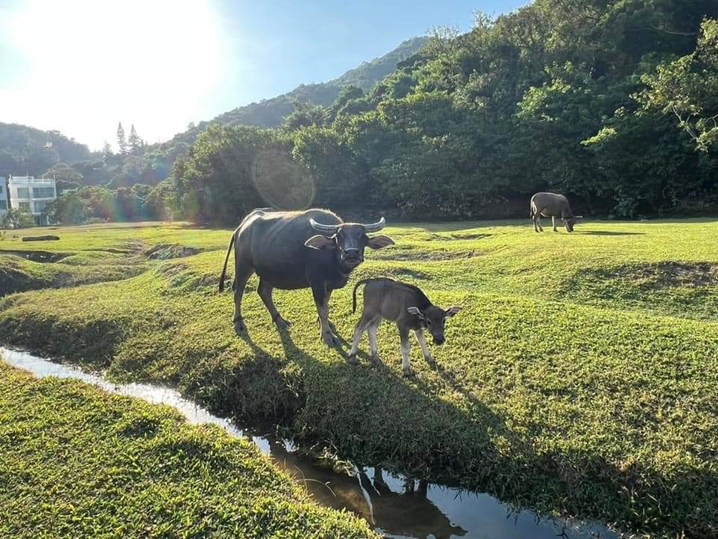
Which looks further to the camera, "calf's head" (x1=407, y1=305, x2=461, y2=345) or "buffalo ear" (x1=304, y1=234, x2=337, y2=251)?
"buffalo ear" (x1=304, y1=234, x2=337, y2=251)

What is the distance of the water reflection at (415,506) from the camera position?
12.9 ft

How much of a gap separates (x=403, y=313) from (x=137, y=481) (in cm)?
307

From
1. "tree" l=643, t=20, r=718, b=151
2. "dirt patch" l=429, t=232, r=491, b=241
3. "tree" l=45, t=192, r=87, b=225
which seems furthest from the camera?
"tree" l=45, t=192, r=87, b=225

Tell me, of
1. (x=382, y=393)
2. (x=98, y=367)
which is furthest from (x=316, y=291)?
(x=98, y=367)

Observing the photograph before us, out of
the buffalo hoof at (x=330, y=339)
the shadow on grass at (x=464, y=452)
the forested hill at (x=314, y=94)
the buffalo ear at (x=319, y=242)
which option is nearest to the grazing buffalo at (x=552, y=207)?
the buffalo hoof at (x=330, y=339)

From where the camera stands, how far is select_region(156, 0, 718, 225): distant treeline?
2144 centimetres

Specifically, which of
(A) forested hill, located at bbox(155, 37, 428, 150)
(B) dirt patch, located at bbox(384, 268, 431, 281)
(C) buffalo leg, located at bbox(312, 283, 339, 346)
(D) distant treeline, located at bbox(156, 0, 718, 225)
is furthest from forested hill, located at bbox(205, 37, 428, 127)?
(C) buffalo leg, located at bbox(312, 283, 339, 346)

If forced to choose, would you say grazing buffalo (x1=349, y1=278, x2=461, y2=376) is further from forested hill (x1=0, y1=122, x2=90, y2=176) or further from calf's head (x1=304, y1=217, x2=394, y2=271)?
forested hill (x1=0, y1=122, x2=90, y2=176)

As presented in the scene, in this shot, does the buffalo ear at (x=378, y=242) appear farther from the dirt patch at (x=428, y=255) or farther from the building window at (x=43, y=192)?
the building window at (x=43, y=192)

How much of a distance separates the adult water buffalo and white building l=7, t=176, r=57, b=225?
72200mm

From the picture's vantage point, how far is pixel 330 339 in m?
6.80

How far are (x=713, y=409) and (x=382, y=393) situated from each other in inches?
123

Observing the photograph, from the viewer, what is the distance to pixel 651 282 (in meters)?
8.41

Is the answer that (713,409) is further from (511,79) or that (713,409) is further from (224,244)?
(511,79)
